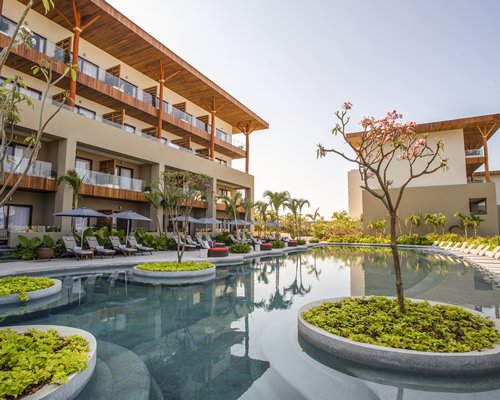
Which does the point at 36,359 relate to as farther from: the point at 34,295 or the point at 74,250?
the point at 74,250

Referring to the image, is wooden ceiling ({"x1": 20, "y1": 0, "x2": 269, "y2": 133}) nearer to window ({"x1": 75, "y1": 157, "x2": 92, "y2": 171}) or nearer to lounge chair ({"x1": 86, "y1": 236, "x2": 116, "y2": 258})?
window ({"x1": 75, "y1": 157, "x2": 92, "y2": 171})

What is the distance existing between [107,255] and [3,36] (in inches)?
445

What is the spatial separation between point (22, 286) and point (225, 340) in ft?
18.1

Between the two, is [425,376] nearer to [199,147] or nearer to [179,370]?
[179,370]

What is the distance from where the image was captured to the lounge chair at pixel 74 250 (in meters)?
13.8

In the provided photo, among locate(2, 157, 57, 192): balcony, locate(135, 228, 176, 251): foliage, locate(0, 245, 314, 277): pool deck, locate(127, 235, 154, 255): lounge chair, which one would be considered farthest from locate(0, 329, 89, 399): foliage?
locate(135, 228, 176, 251): foliage

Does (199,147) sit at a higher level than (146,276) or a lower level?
higher

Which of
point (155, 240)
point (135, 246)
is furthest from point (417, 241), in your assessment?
point (135, 246)

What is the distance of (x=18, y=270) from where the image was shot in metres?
10.3

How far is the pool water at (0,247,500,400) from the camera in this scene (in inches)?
141

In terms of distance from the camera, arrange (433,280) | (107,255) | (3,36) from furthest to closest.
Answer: (107,255) < (3,36) < (433,280)

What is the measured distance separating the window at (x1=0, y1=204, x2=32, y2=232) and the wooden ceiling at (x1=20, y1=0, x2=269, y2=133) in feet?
34.8

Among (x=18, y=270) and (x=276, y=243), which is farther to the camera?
(x=276, y=243)

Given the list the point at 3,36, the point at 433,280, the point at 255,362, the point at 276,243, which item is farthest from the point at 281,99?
the point at 255,362
